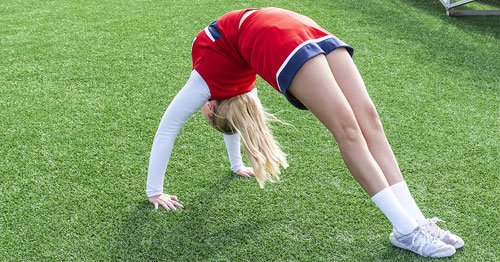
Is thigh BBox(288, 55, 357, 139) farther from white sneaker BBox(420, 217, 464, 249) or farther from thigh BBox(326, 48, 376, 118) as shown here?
white sneaker BBox(420, 217, 464, 249)

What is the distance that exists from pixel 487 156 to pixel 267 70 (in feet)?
5.27

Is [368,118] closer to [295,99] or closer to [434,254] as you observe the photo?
[295,99]

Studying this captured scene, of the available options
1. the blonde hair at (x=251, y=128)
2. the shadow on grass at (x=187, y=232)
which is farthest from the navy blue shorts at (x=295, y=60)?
the shadow on grass at (x=187, y=232)

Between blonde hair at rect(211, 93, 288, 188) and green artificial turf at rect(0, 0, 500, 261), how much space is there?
0.84ft

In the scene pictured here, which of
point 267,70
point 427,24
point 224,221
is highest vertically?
point 267,70

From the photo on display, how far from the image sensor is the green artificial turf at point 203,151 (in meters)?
2.22

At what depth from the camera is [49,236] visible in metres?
2.22

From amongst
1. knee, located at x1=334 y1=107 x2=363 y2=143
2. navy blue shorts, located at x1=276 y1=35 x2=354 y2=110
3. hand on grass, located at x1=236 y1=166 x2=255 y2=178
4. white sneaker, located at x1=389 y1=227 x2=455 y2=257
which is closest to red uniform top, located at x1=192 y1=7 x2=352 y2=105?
navy blue shorts, located at x1=276 y1=35 x2=354 y2=110

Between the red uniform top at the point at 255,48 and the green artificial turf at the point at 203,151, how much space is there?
66cm

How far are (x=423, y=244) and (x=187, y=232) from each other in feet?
3.44

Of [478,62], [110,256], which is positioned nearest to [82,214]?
[110,256]

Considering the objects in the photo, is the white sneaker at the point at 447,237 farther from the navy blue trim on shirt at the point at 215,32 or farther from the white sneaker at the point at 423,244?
the navy blue trim on shirt at the point at 215,32

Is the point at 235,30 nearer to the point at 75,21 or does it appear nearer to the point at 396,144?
the point at 396,144

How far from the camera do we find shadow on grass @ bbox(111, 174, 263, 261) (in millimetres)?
2158
